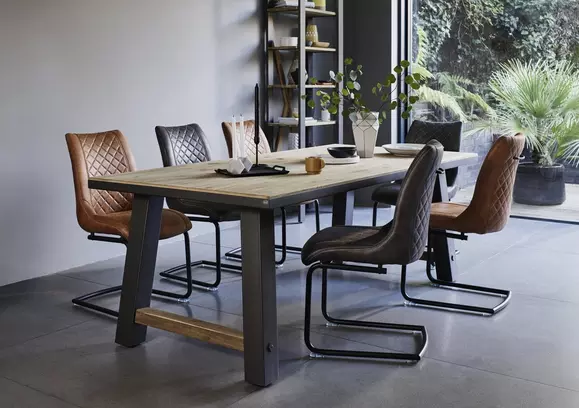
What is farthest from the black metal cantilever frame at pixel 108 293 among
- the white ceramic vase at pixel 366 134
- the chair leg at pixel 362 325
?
the white ceramic vase at pixel 366 134

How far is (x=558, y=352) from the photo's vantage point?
120 inches

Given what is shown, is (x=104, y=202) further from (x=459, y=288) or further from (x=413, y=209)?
(x=459, y=288)

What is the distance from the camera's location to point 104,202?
390 cm

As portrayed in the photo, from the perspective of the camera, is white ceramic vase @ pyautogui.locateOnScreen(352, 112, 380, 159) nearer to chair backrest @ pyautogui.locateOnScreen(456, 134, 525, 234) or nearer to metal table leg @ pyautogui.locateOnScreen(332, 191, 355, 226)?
metal table leg @ pyautogui.locateOnScreen(332, 191, 355, 226)

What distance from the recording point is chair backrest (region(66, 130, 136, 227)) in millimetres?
3684

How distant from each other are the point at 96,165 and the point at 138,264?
94 centimetres

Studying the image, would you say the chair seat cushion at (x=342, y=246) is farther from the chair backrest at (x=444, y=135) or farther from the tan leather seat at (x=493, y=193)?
the chair backrest at (x=444, y=135)

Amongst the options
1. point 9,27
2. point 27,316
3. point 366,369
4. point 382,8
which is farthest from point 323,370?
point 382,8

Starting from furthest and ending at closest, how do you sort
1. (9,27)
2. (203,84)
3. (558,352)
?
(203,84)
(9,27)
(558,352)

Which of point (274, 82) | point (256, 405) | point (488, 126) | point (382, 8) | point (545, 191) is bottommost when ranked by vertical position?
point (256, 405)

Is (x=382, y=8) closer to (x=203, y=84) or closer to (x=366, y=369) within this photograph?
(x=203, y=84)

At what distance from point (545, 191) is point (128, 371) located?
4135mm

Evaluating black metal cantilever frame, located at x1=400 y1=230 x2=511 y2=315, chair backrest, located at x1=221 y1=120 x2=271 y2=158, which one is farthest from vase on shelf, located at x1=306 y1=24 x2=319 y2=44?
black metal cantilever frame, located at x1=400 y1=230 x2=511 y2=315

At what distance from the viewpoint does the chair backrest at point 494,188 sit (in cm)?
343
